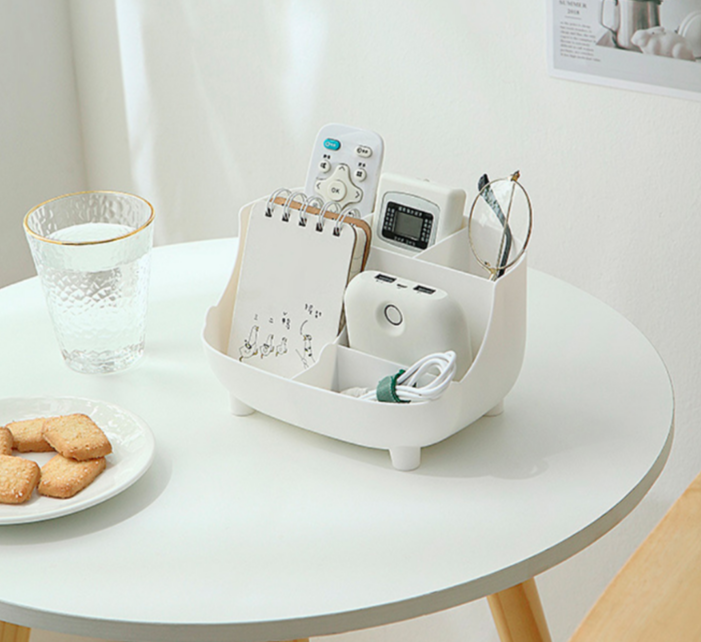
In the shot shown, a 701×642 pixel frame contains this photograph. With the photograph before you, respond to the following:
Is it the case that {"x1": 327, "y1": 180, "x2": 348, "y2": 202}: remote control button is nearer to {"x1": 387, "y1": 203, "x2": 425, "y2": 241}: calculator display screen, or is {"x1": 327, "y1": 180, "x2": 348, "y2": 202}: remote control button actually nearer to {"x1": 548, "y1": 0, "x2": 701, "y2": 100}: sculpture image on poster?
{"x1": 387, "y1": 203, "x2": 425, "y2": 241}: calculator display screen

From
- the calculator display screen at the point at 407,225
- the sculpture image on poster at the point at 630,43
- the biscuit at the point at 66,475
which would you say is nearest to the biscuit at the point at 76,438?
the biscuit at the point at 66,475

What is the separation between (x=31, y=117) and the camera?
2152 mm

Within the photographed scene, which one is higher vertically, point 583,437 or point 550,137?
point 550,137

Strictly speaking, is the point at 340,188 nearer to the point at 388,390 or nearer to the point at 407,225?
the point at 407,225

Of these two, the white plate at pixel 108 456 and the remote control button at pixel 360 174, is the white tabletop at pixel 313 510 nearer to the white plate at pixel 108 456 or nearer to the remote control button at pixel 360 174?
the white plate at pixel 108 456

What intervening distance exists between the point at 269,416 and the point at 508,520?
0.27 meters

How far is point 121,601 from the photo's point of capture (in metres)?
0.68

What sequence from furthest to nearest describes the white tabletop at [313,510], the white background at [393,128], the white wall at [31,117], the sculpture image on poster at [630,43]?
the white wall at [31,117]
the white background at [393,128]
the sculpture image on poster at [630,43]
the white tabletop at [313,510]

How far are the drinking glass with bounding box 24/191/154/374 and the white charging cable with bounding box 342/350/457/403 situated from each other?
0.32 metres

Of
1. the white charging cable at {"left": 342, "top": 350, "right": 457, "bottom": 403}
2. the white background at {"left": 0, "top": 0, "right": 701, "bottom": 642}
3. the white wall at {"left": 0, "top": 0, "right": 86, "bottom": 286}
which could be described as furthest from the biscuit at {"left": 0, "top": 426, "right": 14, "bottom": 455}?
the white wall at {"left": 0, "top": 0, "right": 86, "bottom": 286}

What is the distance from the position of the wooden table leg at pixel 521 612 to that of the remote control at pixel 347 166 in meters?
0.49

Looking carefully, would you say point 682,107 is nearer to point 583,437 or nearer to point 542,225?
point 542,225

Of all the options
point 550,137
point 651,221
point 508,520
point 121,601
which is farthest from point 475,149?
point 121,601

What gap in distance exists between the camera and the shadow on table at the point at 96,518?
2.47 feet
